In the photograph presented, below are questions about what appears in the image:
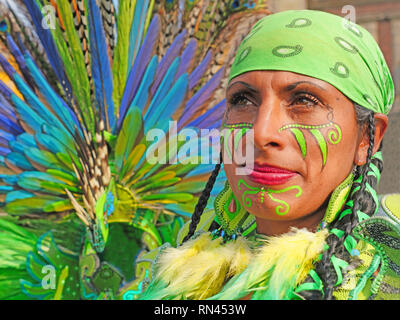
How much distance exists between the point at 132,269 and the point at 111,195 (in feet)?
1.21

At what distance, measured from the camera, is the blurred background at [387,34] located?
3072 millimetres

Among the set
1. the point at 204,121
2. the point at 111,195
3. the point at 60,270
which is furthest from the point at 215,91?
the point at 60,270

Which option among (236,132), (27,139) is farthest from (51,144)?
(236,132)

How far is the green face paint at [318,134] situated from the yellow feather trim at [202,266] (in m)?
0.29

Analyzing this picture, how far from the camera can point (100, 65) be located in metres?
2.41

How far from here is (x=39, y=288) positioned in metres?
2.41

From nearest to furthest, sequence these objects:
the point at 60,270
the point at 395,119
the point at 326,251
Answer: the point at 326,251 → the point at 60,270 → the point at 395,119

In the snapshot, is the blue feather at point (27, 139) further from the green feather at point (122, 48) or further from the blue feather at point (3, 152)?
the green feather at point (122, 48)

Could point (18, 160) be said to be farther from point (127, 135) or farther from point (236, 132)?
point (236, 132)

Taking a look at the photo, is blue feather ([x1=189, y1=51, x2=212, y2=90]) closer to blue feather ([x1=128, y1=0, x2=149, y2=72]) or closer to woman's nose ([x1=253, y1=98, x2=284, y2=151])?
blue feather ([x1=128, y1=0, x2=149, y2=72])

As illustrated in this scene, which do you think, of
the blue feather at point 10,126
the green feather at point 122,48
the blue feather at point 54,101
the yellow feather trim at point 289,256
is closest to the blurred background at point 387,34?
the green feather at point 122,48

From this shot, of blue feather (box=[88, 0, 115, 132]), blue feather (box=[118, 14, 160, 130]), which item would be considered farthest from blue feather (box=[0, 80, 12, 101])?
blue feather (box=[118, 14, 160, 130])

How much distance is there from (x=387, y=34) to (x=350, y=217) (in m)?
A: 2.71

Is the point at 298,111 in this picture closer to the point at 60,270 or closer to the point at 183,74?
the point at 183,74
